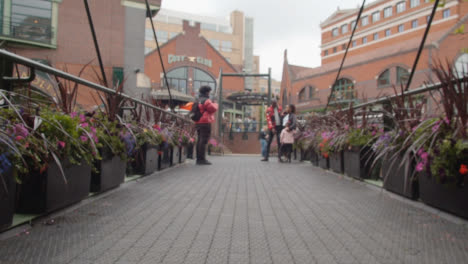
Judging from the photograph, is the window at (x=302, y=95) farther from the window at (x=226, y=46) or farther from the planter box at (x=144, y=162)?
the window at (x=226, y=46)

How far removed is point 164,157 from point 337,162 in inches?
126

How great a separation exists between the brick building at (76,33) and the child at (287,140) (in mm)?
4434

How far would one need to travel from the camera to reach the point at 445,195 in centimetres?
276

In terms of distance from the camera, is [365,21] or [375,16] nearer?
[375,16]

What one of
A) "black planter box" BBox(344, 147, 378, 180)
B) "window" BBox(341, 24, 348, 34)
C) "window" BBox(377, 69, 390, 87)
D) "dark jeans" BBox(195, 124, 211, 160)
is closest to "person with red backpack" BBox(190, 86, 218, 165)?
"dark jeans" BBox(195, 124, 211, 160)

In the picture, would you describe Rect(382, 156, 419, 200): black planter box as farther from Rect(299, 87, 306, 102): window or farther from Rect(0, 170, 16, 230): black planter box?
Rect(299, 87, 306, 102): window

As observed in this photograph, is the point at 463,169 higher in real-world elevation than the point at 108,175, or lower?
higher

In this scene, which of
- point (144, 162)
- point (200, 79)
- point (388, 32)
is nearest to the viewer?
point (144, 162)

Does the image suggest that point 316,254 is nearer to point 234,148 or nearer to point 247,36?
point 234,148

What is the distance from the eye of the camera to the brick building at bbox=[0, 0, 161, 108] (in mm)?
10483

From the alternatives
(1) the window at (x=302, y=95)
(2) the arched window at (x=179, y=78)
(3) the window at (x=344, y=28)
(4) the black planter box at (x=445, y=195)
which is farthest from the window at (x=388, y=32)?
(4) the black planter box at (x=445, y=195)

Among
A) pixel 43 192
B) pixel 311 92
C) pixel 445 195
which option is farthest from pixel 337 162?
pixel 311 92

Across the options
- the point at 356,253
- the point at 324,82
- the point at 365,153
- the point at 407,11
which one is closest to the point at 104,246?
the point at 356,253

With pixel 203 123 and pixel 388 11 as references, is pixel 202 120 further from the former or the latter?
pixel 388 11
